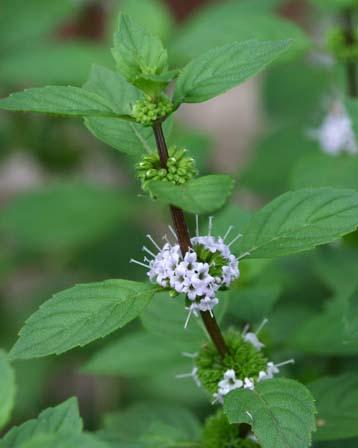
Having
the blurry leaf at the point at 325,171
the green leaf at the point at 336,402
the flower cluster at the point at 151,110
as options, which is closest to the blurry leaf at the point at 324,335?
the green leaf at the point at 336,402

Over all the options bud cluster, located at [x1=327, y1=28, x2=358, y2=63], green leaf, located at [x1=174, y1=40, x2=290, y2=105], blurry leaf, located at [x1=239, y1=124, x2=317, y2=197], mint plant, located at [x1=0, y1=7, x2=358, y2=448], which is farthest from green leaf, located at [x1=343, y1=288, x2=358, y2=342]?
blurry leaf, located at [x1=239, y1=124, x2=317, y2=197]

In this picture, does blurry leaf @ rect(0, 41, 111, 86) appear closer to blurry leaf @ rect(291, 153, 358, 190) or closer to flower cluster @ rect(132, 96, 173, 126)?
blurry leaf @ rect(291, 153, 358, 190)

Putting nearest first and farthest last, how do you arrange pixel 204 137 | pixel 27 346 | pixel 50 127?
pixel 27 346 < pixel 204 137 < pixel 50 127

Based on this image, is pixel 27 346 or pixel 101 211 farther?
pixel 101 211

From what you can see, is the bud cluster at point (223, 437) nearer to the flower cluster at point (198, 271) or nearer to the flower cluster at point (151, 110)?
the flower cluster at point (198, 271)

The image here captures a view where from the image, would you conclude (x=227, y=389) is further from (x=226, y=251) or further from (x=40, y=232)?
(x=40, y=232)

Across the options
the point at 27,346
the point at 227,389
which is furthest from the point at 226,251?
the point at 27,346
